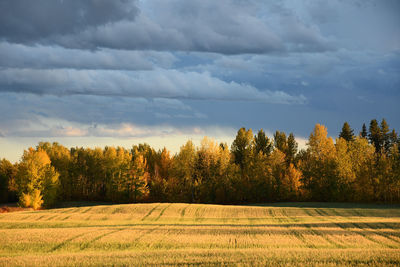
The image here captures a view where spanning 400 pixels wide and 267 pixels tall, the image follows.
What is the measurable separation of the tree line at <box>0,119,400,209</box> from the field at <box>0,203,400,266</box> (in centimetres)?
2093

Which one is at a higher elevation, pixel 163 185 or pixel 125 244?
pixel 163 185

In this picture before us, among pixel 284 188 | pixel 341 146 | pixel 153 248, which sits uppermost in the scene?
pixel 341 146

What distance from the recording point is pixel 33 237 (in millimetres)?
34375

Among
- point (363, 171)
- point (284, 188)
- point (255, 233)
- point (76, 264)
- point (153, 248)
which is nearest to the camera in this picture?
point (76, 264)

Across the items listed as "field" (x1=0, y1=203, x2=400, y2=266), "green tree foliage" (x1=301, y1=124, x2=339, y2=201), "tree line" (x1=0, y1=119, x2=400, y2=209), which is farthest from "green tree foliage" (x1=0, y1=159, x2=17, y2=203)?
"green tree foliage" (x1=301, y1=124, x2=339, y2=201)

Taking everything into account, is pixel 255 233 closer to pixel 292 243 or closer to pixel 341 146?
pixel 292 243

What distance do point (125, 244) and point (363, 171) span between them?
6311 cm

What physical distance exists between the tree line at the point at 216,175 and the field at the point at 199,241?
20927 millimetres

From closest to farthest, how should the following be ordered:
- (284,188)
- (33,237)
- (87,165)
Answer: (33,237)
(284,188)
(87,165)

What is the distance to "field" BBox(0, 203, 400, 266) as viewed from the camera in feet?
76.2

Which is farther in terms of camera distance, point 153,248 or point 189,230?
point 189,230

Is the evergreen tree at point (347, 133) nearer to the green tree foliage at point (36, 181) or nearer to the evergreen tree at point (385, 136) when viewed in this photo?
the evergreen tree at point (385, 136)

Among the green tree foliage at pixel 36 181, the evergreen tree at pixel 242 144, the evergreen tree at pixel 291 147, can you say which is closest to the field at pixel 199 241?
the green tree foliage at pixel 36 181

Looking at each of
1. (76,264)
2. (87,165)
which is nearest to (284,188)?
(87,165)
